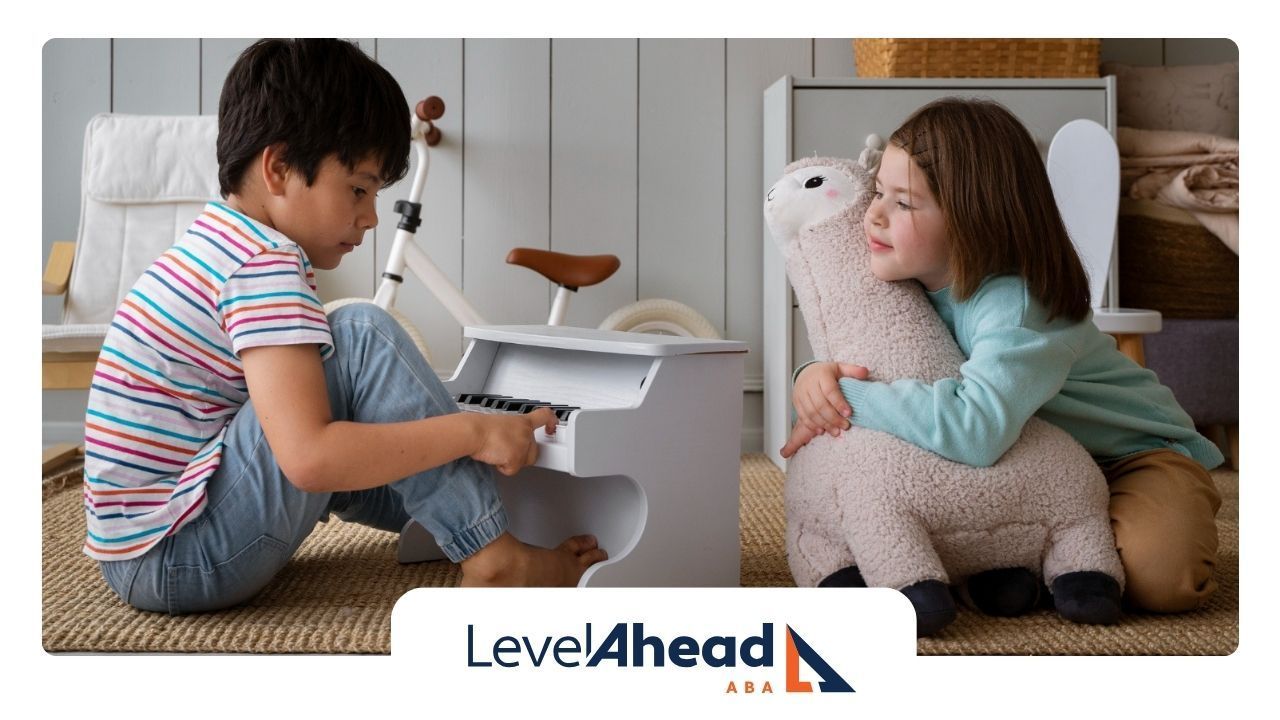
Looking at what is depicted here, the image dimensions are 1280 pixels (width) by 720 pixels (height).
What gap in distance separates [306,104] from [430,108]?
70 cm

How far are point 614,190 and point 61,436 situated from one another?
93cm

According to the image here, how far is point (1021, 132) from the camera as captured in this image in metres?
0.76

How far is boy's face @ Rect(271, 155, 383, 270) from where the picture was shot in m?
0.70

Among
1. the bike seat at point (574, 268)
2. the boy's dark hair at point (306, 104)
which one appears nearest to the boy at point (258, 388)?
the boy's dark hair at point (306, 104)

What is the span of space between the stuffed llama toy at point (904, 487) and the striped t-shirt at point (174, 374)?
0.34 metres

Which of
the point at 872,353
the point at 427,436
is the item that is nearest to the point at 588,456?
the point at 427,436

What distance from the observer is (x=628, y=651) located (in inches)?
22.8

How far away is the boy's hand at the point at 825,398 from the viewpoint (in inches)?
29.4

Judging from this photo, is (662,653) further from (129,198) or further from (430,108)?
(129,198)

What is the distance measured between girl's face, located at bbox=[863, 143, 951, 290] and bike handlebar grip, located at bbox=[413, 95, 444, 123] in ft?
2.45

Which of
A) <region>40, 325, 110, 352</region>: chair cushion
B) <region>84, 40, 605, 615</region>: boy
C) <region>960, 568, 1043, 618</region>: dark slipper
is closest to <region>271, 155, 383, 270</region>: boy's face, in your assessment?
<region>84, 40, 605, 615</region>: boy

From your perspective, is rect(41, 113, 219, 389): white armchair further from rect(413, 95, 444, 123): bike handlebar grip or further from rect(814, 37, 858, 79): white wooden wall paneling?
rect(814, 37, 858, 79): white wooden wall paneling
